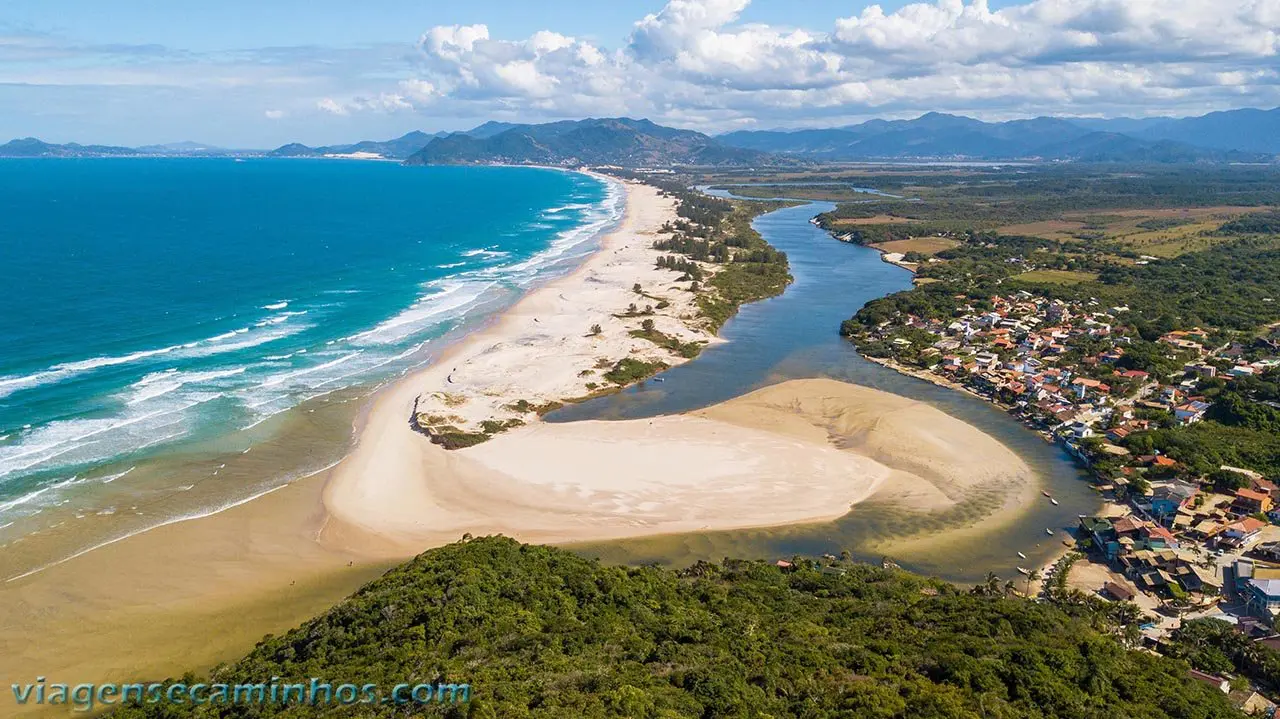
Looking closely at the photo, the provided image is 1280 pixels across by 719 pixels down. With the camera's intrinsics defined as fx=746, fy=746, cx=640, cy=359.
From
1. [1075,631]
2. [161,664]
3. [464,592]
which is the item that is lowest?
[161,664]

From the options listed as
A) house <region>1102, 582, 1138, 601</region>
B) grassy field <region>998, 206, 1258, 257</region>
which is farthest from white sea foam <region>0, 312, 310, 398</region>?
grassy field <region>998, 206, 1258, 257</region>

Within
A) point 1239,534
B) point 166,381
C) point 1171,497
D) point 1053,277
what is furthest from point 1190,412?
point 166,381

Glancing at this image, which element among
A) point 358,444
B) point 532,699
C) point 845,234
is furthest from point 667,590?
point 845,234

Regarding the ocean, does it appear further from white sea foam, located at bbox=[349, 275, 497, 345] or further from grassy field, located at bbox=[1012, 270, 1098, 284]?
grassy field, located at bbox=[1012, 270, 1098, 284]

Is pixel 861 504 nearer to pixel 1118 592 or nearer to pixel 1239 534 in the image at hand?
pixel 1118 592

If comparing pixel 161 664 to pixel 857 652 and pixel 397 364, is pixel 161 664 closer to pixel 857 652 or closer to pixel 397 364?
pixel 857 652

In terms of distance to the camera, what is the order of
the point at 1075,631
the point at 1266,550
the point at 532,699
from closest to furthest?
the point at 532,699
the point at 1075,631
the point at 1266,550

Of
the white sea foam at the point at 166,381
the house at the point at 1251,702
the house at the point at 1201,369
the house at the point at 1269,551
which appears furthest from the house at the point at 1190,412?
the white sea foam at the point at 166,381
